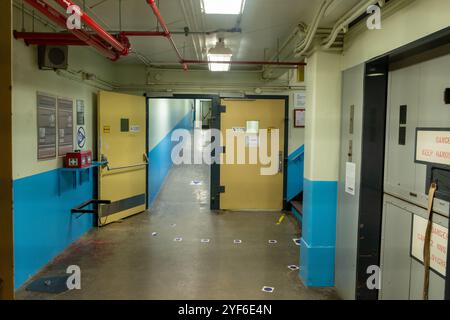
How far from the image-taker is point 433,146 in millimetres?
1970

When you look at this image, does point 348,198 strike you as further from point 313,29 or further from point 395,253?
point 313,29

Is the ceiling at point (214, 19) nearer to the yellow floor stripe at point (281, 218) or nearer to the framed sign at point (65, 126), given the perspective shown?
the framed sign at point (65, 126)

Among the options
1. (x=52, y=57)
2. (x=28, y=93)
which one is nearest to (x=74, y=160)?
(x=28, y=93)

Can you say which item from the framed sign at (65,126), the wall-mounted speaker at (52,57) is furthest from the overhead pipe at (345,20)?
the framed sign at (65,126)

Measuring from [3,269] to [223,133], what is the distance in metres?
5.32

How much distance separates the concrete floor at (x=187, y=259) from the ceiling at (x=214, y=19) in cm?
247

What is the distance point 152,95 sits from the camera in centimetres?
594

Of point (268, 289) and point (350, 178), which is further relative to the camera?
point (268, 289)

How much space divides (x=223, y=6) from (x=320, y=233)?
2183 millimetres

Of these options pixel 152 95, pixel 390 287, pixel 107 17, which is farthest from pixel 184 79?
pixel 390 287

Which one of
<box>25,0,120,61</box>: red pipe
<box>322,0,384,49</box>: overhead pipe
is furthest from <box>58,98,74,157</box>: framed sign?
<box>322,0,384,49</box>: overhead pipe

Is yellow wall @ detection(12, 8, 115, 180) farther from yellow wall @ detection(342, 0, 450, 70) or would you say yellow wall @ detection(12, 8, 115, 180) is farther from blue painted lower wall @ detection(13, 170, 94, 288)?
yellow wall @ detection(342, 0, 450, 70)

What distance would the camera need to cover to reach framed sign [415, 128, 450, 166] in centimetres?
186

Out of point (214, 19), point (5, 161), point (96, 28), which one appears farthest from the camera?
point (214, 19)
